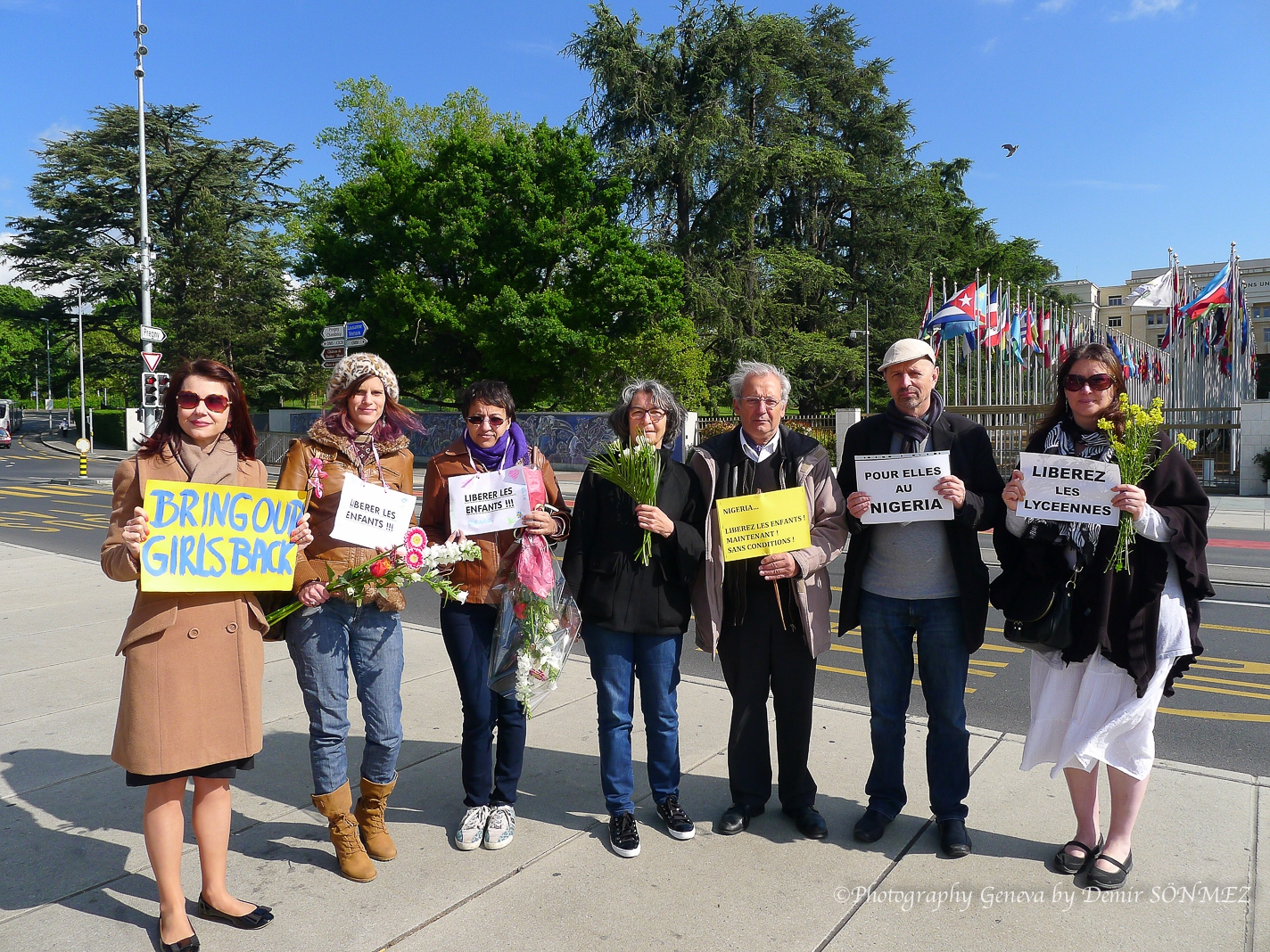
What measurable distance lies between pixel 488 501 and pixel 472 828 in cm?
131

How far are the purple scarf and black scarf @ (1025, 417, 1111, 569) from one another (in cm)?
202

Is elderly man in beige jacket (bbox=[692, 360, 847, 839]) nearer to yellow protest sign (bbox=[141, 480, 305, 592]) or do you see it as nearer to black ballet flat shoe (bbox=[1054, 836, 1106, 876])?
black ballet flat shoe (bbox=[1054, 836, 1106, 876])

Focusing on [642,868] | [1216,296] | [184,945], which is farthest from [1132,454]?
[1216,296]

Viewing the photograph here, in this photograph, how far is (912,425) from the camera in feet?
11.8

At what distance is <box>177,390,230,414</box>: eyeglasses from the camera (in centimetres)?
297

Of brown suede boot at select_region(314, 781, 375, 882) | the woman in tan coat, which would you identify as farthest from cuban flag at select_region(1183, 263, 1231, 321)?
the woman in tan coat

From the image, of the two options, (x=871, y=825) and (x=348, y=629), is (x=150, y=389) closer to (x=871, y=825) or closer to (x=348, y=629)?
(x=348, y=629)

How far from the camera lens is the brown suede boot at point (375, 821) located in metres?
3.45

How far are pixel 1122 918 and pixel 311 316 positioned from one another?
31960mm

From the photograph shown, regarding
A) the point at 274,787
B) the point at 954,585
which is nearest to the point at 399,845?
the point at 274,787

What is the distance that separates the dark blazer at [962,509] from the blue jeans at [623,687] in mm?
737

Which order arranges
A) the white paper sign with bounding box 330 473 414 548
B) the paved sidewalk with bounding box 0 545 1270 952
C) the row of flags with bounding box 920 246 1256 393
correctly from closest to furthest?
the paved sidewalk with bounding box 0 545 1270 952, the white paper sign with bounding box 330 473 414 548, the row of flags with bounding box 920 246 1256 393

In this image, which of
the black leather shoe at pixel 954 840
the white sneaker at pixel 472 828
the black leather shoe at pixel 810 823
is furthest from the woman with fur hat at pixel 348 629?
the black leather shoe at pixel 954 840

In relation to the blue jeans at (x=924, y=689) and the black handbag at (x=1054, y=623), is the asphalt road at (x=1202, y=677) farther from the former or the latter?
the black handbag at (x=1054, y=623)
